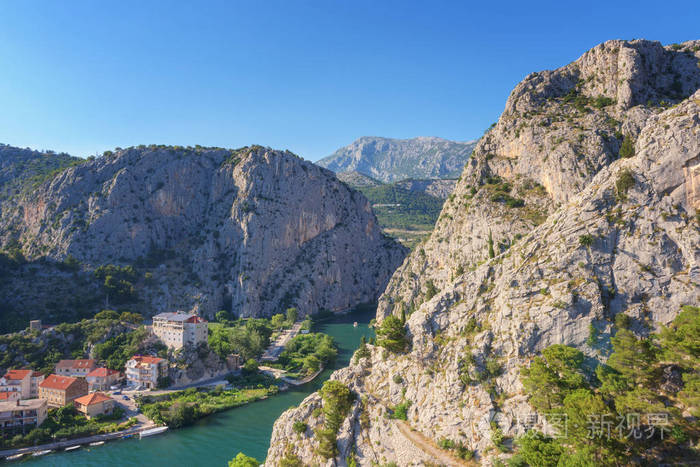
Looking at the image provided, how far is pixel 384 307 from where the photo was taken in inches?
3979

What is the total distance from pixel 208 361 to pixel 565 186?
208 feet

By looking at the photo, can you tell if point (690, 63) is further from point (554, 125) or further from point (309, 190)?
point (309, 190)

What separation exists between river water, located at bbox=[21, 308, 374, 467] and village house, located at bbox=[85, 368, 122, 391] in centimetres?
1667

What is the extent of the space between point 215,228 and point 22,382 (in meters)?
77.7

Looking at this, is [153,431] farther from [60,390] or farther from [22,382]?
[22,382]

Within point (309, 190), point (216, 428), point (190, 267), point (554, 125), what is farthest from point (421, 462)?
point (309, 190)

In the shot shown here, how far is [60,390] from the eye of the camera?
54406mm

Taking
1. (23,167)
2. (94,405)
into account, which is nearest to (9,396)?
(94,405)

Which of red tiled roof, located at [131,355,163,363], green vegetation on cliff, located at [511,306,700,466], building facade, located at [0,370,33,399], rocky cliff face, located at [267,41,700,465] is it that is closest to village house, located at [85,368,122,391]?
red tiled roof, located at [131,355,163,363]

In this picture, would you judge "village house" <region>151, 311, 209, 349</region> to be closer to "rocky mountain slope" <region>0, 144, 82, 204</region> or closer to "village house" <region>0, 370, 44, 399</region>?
"village house" <region>0, 370, 44, 399</region>

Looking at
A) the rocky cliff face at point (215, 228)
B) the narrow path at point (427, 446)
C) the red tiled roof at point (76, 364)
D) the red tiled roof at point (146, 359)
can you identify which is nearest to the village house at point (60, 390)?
the red tiled roof at point (76, 364)

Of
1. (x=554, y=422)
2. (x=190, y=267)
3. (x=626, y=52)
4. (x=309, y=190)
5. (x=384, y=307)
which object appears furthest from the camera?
(x=309, y=190)

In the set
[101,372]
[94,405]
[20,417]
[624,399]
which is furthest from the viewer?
[101,372]

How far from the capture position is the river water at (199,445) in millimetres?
43312
